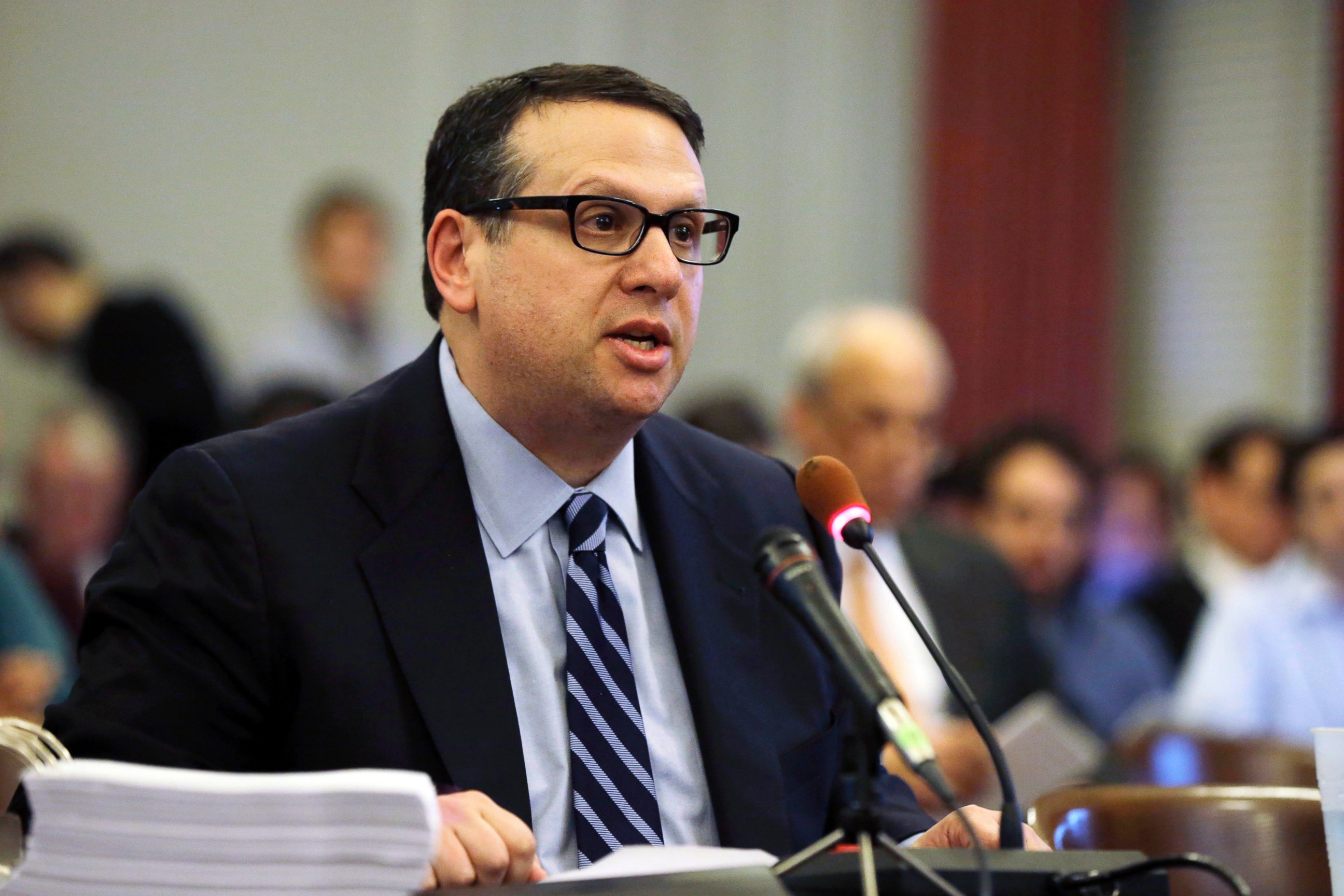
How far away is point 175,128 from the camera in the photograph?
5.71 m

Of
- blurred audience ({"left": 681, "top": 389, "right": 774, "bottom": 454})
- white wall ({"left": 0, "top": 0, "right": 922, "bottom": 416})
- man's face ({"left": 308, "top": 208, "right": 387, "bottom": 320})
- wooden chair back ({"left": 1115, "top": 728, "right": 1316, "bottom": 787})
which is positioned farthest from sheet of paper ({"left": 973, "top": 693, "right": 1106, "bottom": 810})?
white wall ({"left": 0, "top": 0, "right": 922, "bottom": 416})

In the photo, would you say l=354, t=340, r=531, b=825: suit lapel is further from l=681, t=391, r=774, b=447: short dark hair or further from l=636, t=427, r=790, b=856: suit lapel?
l=681, t=391, r=774, b=447: short dark hair

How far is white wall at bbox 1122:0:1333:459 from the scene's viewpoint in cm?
770

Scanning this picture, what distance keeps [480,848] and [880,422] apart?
266cm

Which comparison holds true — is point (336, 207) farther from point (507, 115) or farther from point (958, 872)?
point (958, 872)

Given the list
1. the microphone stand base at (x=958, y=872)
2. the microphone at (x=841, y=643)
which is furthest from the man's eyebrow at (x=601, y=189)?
the microphone stand base at (x=958, y=872)

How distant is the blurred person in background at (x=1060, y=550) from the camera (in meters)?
4.77

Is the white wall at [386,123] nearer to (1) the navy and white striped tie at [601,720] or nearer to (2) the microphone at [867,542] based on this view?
(1) the navy and white striped tie at [601,720]

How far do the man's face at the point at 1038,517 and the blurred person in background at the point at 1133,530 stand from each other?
5.14 ft

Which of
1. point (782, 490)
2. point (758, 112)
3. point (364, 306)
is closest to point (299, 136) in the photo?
point (364, 306)

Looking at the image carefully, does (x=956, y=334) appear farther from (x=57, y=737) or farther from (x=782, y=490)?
(x=57, y=737)

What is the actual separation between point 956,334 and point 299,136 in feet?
11.3

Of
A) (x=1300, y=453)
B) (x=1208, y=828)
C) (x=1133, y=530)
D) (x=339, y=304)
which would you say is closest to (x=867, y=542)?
(x=1208, y=828)

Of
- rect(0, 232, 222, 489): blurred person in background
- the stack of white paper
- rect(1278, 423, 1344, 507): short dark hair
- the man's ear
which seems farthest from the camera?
rect(0, 232, 222, 489): blurred person in background
